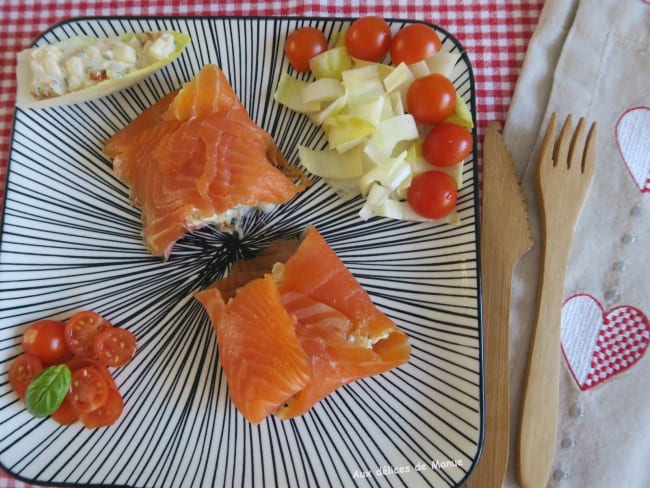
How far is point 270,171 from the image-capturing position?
2.02 m

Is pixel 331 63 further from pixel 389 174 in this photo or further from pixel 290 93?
pixel 389 174

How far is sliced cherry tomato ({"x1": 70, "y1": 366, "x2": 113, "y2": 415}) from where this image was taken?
188cm

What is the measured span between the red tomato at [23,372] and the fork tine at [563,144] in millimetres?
1911

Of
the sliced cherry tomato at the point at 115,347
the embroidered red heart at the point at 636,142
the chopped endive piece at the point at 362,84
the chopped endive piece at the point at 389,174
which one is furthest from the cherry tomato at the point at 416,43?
the sliced cherry tomato at the point at 115,347

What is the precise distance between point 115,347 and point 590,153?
5.91 ft

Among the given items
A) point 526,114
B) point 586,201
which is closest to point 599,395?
point 586,201

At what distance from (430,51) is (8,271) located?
1.67 metres

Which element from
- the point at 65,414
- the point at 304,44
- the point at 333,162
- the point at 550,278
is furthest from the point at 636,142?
the point at 65,414

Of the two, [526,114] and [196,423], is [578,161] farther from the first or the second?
[196,423]

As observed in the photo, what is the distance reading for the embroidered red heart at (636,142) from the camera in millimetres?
2092

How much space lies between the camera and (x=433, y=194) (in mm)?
1990

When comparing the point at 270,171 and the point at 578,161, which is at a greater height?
the point at 270,171

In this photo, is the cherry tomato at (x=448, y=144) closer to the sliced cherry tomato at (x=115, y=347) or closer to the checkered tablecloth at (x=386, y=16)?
the checkered tablecloth at (x=386, y=16)

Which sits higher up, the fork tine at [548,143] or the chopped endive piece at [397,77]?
the chopped endive piece at [397,77]
